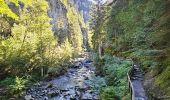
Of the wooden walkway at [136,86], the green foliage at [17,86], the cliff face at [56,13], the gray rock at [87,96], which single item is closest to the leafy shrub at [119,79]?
the wooden walkway at [136,86]

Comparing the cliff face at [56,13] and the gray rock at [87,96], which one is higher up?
the cliff face at [56,13]

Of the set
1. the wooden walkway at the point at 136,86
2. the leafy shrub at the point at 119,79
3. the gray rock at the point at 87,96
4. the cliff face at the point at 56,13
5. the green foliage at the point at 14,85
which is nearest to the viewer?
the wooden walkway at the point at 136,86

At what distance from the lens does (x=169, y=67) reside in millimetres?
15445

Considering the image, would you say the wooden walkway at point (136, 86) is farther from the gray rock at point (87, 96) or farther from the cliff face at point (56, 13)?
the cliff face at point (56, 13)

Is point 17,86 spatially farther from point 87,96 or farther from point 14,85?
point 87,96

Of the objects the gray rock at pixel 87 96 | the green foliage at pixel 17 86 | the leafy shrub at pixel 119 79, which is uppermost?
the leafy shrub at pixel 119 79

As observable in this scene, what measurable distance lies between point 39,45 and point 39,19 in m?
4.40

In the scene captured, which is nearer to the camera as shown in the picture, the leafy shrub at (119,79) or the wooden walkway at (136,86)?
the wooden walkway at (136,86)

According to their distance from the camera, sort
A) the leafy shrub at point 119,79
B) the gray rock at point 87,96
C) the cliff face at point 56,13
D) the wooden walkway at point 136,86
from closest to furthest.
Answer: the wooden walkway at point 136,86 < the leafy shrub at point 119,79 < the gray rock at point 87,96 < the cliff face at point 56,13

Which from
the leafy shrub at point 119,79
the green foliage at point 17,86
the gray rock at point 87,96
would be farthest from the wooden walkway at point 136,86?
the green foliage at point 17,86

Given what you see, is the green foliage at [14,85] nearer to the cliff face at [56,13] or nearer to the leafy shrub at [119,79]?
the leafy shrub at [119,79]

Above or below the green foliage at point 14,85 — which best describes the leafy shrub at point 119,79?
above

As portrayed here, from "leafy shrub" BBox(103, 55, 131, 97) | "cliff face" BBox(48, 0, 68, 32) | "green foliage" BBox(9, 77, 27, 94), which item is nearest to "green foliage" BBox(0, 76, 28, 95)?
"green foliage" BBox(9, 77, 27, 94)

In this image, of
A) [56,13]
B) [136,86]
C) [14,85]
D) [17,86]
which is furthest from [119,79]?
[56,13]
